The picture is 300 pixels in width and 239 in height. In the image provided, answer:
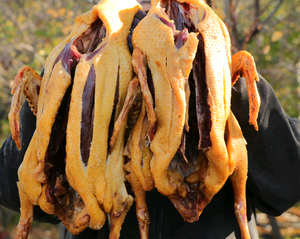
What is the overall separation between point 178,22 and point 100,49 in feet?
1.30

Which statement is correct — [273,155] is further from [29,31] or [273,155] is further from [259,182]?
[29,31]

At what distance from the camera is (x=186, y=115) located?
1.36 metres

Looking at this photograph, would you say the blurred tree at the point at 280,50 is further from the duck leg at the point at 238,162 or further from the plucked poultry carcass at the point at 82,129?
the plucked poultry carcass at the point at 82,129

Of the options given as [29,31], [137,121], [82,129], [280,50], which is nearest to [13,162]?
[82,129]

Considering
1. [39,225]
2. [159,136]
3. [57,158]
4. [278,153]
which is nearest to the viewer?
[159,136]

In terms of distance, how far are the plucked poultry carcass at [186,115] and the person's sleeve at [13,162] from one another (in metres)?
0.73

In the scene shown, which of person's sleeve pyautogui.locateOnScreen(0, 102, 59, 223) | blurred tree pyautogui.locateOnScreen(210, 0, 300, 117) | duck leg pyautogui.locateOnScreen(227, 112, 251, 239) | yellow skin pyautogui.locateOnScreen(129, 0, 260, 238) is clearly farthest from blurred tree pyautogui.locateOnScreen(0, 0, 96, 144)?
duck leg pyautogui.locateOnScreen(227, 112, 251, 239)

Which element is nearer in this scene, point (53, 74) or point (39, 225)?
point (53, 74)

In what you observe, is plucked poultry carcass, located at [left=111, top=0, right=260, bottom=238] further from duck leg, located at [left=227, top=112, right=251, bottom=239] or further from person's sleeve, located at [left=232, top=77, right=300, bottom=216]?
person's sleeve, located at [left=232, top=77, right=300, bottom=216]

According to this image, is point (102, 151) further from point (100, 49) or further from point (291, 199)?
point (291, 199)

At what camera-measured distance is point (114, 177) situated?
4.57 feet

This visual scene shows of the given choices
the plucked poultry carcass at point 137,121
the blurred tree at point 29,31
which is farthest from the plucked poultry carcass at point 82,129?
the blurred tree at point 29,31

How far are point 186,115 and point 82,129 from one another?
45 cm

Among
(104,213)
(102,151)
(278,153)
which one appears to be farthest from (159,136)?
(278,153)
